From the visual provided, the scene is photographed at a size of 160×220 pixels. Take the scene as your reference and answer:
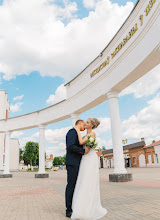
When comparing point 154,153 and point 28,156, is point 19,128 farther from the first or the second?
point 28,156

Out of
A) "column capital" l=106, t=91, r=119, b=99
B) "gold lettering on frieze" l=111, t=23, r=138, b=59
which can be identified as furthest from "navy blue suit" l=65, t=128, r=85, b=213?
"column capital" l=106, t=91, r=119, b=99

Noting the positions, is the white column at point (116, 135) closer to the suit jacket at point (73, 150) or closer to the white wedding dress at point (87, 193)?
the white wedding dress at point (87, 193)

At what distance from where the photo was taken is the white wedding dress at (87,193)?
12.1 ft

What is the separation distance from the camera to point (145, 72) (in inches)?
331

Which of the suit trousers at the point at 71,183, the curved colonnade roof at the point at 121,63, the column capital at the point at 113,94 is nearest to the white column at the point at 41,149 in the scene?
the curved colonnade roof at the point at 121,63

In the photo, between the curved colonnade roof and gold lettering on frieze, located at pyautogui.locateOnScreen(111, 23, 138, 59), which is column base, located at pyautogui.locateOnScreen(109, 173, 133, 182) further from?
gold lettering on frieze, located at pyautogui.locateOnScreen(111, 23, 138, 59)

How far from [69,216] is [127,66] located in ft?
21.7

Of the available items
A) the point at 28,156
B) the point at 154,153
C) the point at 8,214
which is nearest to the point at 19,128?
the point at 8,214

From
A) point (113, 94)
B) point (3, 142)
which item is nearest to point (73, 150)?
point (113, 94)

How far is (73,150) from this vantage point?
13.2ft

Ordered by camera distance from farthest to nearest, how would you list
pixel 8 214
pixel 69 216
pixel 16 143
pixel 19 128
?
pixel 16 143, pixel 19 128, pixel 8 214, pixel 69 216

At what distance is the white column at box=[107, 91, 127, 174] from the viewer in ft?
30.7

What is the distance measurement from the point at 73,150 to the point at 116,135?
19.7 ft

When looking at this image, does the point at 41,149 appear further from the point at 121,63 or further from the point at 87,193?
the point at 87,193
